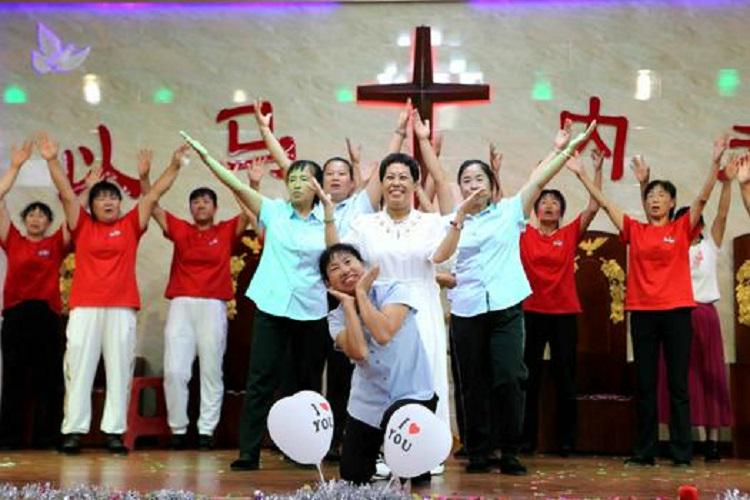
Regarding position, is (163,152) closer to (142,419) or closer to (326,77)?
(326,77)

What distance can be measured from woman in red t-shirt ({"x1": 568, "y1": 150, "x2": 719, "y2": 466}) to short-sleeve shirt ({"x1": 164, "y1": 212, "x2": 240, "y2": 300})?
2.11 metres

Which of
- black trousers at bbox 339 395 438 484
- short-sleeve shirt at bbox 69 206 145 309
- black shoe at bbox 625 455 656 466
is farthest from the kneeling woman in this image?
short-sleeve shirt at bbox 69 206 145 309

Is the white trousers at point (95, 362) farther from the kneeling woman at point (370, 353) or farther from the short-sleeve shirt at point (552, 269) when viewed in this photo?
the kneeling woman at point (370, 353)

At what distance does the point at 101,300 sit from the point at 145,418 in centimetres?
84

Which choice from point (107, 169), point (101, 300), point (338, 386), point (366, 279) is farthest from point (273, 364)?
point (107, 169)

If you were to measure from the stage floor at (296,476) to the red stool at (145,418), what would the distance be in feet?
1.15

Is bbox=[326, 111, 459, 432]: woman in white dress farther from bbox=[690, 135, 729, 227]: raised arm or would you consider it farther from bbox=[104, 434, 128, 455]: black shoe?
bbox=[104, 434, 128, 455]: black shoe

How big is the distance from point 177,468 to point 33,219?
Answer: 2.05 metres

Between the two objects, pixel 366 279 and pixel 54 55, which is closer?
pixel 366 279

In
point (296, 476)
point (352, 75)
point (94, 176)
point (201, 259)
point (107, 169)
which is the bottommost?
point (296, 476)

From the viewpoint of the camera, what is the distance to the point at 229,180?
5117 mm

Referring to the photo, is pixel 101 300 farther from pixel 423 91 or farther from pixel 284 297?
pixel 423 91

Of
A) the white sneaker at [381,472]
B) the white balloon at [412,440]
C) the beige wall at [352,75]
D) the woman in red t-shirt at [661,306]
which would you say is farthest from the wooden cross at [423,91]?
the white balloon at [412,440]

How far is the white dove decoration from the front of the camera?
25.5 ft
